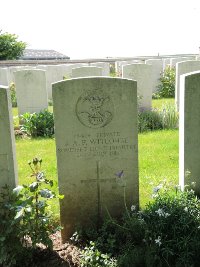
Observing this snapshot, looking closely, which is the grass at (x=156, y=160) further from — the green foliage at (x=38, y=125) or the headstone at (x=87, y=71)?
the headstone at (x=87, y=71)

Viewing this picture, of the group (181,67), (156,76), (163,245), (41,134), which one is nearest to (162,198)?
(163,245)

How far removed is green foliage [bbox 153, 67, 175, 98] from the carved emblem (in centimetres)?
1112

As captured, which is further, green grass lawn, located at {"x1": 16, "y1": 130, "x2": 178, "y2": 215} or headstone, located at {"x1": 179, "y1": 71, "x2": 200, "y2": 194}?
green grass lawn, located at {"x1": 16, "y1": 130, "x2": 178, "y2": 215}

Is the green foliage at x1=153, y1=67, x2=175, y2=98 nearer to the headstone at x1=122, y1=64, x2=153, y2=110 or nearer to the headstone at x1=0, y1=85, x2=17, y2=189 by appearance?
the headstone at x1=122, y1=64, x2=153, y2=110

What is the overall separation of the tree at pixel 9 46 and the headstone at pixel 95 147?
31.1 meters

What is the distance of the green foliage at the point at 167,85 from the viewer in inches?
576

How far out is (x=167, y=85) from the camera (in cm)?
1480

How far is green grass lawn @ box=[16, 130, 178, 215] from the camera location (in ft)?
17.3

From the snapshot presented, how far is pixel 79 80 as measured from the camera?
3725 millimetres

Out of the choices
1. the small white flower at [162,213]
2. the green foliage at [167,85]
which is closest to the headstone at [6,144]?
the small white flower at [162,213]

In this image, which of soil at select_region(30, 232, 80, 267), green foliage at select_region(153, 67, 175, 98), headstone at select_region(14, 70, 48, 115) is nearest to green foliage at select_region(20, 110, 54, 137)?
headstone at select_region(14, 70, 48, 115)

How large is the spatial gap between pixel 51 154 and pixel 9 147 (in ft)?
10.9

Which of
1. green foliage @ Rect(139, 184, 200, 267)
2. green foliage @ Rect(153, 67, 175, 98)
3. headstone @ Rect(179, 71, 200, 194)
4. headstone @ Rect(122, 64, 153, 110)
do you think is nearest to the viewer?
green foliage @ Rect(139, 184, 200, 267)

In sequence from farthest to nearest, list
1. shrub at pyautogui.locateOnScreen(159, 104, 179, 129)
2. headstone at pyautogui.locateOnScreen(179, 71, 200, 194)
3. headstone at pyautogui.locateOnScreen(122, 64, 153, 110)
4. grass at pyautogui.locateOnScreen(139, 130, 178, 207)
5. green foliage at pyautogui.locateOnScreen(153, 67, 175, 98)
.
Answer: green foliage at pyautogui.locateOnScreen(153, 67, 175, 98)
headstone at pyautogui.locateOnScreen(122, 64, 153, 110)
shrub at pyautogui.locateOnScreen(159, 104, 179, 129)
grass at pyautogui.locateOnScreen(139, 130, 178, 207)
headstone at pyautogui.locateOnScreen(179, 71, 200, 194)
